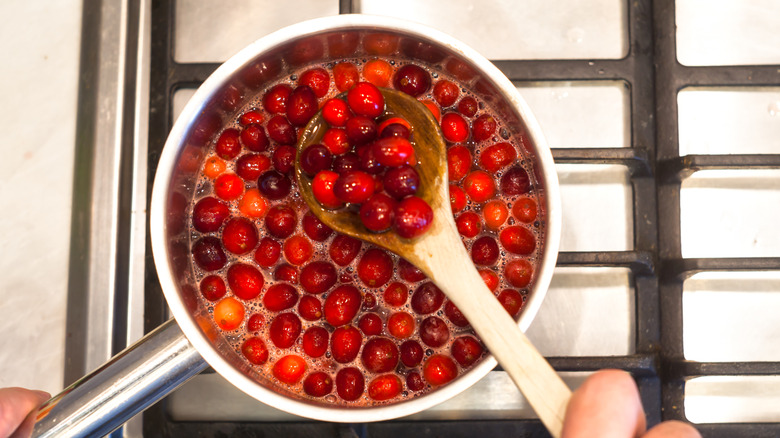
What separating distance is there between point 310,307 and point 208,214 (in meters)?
0.20

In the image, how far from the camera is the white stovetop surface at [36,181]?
98 cm

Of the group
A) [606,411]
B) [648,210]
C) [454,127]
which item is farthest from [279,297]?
[648,210]

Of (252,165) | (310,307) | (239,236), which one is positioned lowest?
(310,307)

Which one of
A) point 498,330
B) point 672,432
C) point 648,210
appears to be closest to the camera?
point 672,432

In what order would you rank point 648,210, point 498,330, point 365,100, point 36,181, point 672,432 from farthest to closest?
point 36,181 → point 648,210 → point 365,100 → point 498,330 → point 672,432

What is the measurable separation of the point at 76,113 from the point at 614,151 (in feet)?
3.09

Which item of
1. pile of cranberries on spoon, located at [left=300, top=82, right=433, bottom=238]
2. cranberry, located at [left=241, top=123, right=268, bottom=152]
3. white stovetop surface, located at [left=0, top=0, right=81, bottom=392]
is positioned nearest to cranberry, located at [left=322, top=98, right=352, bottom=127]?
pile of cranberries on spoon, located at [left=300, top=82, right=433, bottom=238]

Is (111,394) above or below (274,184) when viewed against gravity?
below

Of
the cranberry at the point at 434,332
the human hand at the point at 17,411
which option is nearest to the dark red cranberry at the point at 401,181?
the cranberry at the point at 434,332

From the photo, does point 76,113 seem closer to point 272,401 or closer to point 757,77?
point 272,401

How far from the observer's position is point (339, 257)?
0.79 meters

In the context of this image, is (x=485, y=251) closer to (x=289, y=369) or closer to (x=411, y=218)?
(x=411, y=218)

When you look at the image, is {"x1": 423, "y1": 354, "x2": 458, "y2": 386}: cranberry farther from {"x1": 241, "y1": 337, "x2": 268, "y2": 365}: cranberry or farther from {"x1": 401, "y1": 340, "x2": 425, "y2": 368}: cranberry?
{"x1": 241, "y1": 337, "x2": 268, "y2": 365}: cranberry

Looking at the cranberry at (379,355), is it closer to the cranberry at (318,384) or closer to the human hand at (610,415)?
the cranberry at (318,384)
